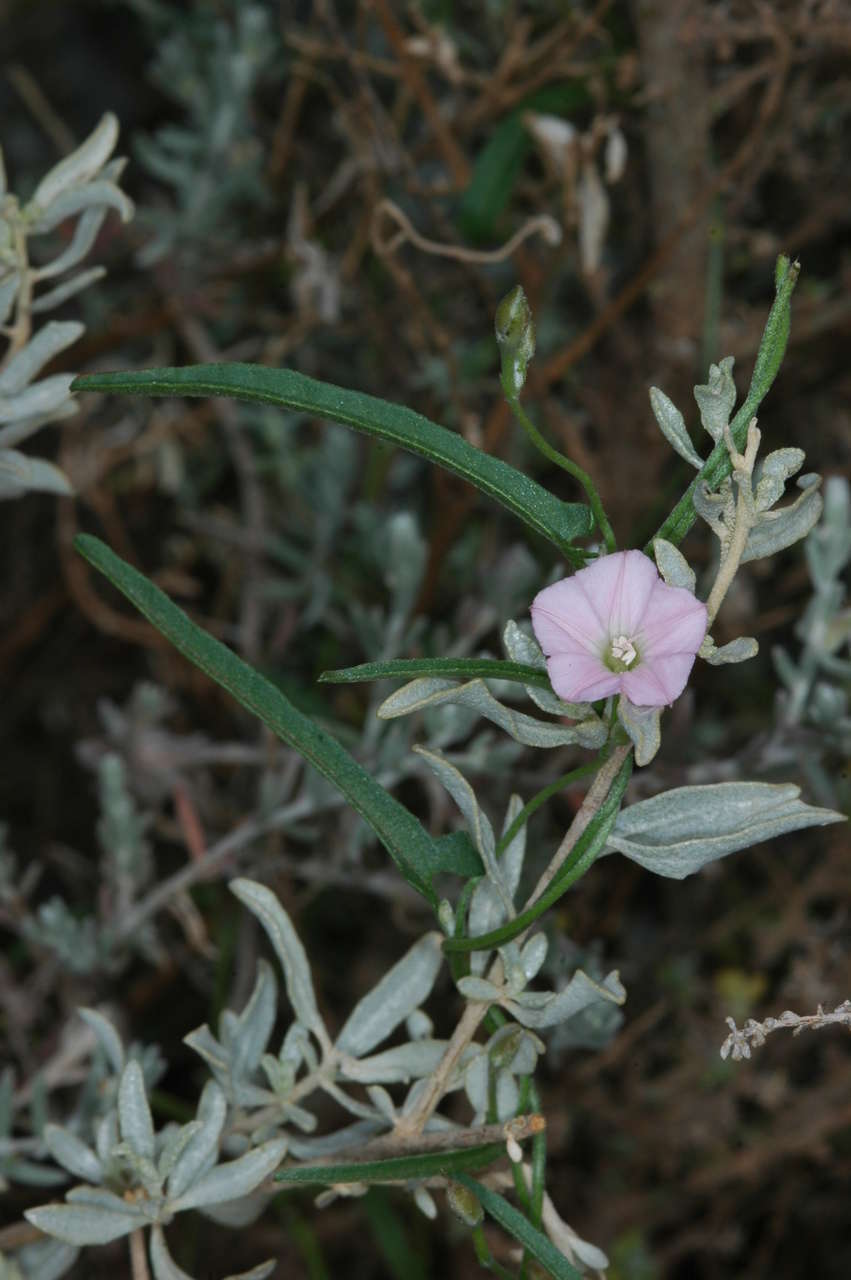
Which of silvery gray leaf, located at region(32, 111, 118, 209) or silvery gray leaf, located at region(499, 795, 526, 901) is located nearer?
silvery gray leaf, located at region(499, 795, 526, 901)

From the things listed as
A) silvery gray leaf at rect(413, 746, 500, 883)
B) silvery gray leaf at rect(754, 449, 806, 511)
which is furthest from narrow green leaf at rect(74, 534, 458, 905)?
silvery gray leaf at rect(754, 449, 806, 511)

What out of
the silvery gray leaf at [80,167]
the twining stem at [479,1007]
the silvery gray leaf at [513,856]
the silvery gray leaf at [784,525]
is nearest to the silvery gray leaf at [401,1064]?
the twining stem at [479,1007]

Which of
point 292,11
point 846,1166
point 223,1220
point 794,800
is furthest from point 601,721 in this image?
point 292,11

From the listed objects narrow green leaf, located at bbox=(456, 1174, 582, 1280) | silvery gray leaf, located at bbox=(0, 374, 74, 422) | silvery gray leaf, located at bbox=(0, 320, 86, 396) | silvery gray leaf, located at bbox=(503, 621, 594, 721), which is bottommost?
narrow green leaf, located at bbox=(456, 1174, 582, 1280)

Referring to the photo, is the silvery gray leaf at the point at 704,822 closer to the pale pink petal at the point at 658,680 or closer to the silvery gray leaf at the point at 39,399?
the pale pink petal at the point at 658,680

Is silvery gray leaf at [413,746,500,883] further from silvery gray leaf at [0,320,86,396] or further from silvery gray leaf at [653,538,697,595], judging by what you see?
silvery gray leaf at [0,320,86,396]

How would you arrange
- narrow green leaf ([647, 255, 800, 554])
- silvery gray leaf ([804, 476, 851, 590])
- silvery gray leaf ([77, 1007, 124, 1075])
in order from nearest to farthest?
narrow green leaf ([647, 255, 800, 554])
silvery gray leaf ([77, 1007, 124, 1075])
silvery gray leaf ([804, 476, 851, 590])

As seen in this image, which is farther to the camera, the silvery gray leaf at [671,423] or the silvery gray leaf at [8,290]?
the silvery gray leaf at [8,290]

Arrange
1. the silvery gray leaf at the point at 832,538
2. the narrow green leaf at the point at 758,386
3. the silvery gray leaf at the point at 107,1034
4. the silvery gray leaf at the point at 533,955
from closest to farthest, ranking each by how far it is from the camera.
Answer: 1. the narrow green leaf at the point at 758,386
2. the silvery gray leaf at the point at 533,955
3. the silvery gray leaf at the point at 107,1034
4. the silvery gray leaf at the point at 832,538
